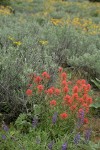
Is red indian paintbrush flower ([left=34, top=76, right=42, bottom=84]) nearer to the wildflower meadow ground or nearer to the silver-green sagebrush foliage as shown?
the wildflower meadow ground

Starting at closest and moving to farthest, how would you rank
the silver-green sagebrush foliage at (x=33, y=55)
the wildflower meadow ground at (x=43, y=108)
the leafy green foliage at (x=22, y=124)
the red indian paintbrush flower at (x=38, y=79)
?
the wildflower meadow ground at (x=43, y=108), the leafy green foliage at (x=22, y=124), the red indian paintbrush flower at (x=38, y=79), the silver-green sagebrush foliage at (x=33, y=55)

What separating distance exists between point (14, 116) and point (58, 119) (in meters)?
0.68

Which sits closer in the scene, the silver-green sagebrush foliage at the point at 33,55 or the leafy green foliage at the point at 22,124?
the leafy green foliage at the point at 22,124

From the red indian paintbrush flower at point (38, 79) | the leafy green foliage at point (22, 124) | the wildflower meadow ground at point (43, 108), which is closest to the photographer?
the wildflower meadow ground at point (43, 108)

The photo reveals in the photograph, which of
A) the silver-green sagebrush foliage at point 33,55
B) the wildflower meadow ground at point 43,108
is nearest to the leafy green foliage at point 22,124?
the wildflower meadow ground at point 43,108

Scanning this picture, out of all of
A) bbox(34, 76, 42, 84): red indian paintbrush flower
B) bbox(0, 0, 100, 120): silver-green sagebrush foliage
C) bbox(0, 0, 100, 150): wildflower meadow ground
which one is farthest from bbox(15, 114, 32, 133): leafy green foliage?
bbox(34, 76, 42, 84): red indian paintbrush flower

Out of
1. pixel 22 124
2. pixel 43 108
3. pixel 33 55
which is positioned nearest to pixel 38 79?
pixel 43 108

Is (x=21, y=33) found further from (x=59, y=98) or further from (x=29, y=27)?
(x=59, y=98)

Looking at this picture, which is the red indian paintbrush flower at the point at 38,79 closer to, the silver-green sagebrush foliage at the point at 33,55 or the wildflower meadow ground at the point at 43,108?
the wildflower meadow ground at the point at 43,108

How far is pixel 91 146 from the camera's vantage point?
11.0ft

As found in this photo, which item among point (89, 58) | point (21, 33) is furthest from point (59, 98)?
point (21, 33)

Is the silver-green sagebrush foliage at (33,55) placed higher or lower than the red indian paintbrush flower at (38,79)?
lower

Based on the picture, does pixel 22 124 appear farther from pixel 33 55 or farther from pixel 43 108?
pixel 33 55

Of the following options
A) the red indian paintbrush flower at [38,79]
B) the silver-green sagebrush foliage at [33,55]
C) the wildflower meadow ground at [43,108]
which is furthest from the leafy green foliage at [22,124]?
the red indian paintbrush flower at [38,79]
